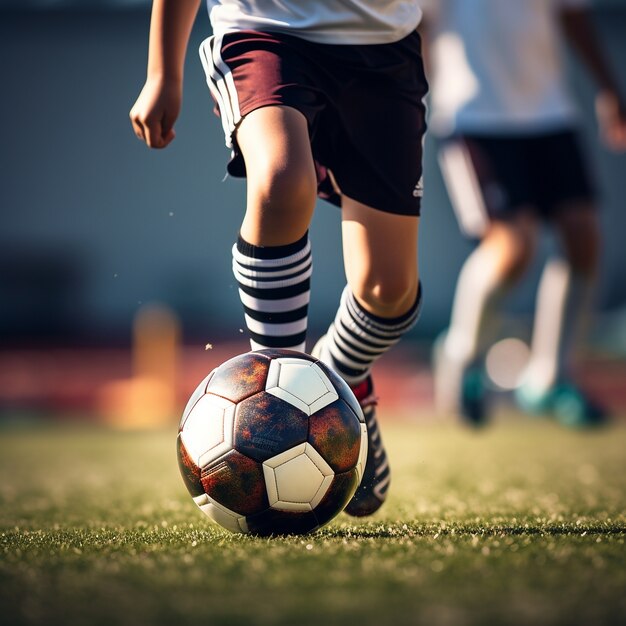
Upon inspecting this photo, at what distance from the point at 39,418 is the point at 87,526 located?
7.28 metres

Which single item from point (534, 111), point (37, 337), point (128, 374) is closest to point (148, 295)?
point (37, 337)

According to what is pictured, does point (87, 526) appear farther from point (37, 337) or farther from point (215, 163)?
point (215, 163)

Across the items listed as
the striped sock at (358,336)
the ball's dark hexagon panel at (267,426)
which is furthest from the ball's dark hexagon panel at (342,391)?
the striped sock at (358,336)

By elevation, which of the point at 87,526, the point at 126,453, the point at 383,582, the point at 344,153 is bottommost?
the point at 126,453

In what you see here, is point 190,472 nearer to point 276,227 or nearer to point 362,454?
point 362,454

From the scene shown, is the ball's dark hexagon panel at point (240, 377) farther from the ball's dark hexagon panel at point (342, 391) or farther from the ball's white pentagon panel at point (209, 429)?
the ball's dark hexagon panel at point (342, 391)

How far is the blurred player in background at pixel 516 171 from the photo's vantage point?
4.52 meters

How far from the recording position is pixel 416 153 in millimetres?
2639

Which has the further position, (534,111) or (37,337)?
(37,337)

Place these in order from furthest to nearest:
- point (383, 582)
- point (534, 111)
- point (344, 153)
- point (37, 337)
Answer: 1. point (37, 337)
2. point (534, 111)
3. point (344, 153)
4. point (383, 582)

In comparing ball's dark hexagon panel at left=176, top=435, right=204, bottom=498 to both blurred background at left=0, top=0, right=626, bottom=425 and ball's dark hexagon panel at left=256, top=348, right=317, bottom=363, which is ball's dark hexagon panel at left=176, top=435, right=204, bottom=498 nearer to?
ball's dark hexagon panel at left=256, top=348, right=317, bottom=363

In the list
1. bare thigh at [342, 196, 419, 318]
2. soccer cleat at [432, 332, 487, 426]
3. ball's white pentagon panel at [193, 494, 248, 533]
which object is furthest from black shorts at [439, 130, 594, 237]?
ball's white pentagon panel at [193, 494, 248, 533]

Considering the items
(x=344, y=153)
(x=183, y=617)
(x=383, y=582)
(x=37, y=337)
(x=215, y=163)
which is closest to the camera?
(x=183, y=617)

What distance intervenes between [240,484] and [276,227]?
0.58 meters
